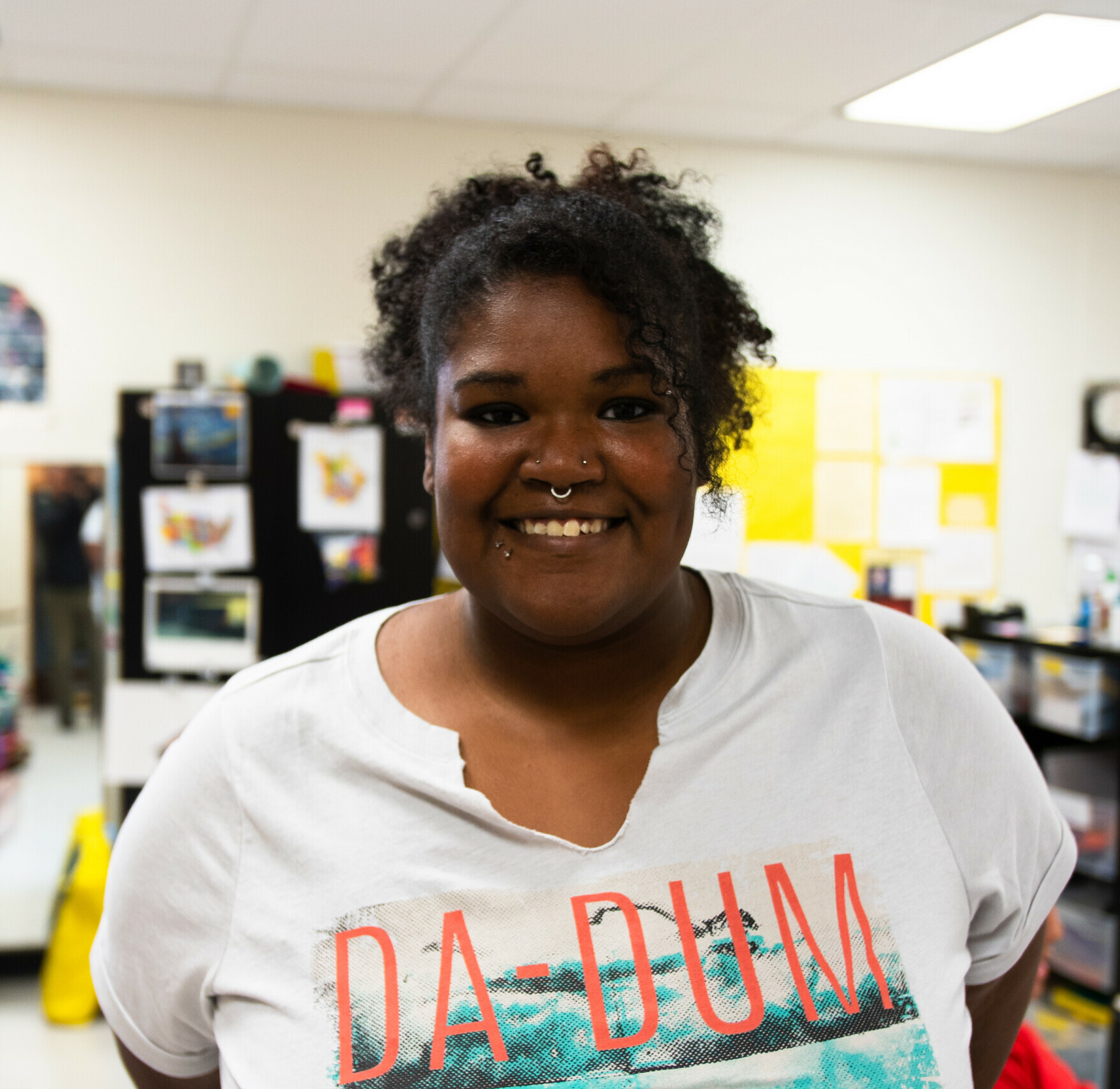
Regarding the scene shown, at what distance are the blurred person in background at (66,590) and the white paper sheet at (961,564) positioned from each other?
2759 mm

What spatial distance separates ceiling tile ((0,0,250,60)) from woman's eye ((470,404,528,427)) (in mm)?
2097

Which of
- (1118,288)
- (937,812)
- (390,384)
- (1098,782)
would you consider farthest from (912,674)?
(1118,288)

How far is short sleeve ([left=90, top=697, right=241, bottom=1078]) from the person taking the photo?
0.93 metres

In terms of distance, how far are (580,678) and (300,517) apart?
2350mm

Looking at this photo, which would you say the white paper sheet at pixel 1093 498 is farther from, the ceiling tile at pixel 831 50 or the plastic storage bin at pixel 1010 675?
the ceiling tile at pixel 831 50

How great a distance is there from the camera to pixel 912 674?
40.5 inches

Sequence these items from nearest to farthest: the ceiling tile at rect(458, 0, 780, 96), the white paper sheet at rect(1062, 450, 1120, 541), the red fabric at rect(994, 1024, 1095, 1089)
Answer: the red fabric at rect(994, 1024, 1095, 1089), the ceiling tile at rect(458, 0, 780, 96), the white paper sheet at rect(1062, 450, 1120, 541)

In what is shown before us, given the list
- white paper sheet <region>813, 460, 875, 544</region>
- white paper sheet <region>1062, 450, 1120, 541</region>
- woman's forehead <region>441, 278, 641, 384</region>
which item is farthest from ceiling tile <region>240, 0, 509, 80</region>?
white paper sheet <region>1062, 450, 1120, 541</region>

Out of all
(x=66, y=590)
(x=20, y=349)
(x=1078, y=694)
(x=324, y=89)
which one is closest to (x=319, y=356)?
(x=324, y=89)

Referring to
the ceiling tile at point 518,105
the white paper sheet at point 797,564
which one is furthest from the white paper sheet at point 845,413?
the ceiling tile at point 518,105

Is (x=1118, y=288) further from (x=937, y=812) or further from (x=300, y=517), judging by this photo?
(x=937, y=812)

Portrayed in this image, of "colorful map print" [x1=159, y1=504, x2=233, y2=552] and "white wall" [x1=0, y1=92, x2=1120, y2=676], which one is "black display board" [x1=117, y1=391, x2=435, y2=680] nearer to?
"colorful map print" [x1=159, y1=504, x2=233, y2=552]

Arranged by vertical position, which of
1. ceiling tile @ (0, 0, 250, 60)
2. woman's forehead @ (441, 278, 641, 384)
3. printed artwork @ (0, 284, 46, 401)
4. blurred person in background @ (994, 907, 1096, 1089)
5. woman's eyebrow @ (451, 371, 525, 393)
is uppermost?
ceiling tile @ (0, 0, 250, 60)

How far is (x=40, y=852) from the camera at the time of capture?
11.2 ft
